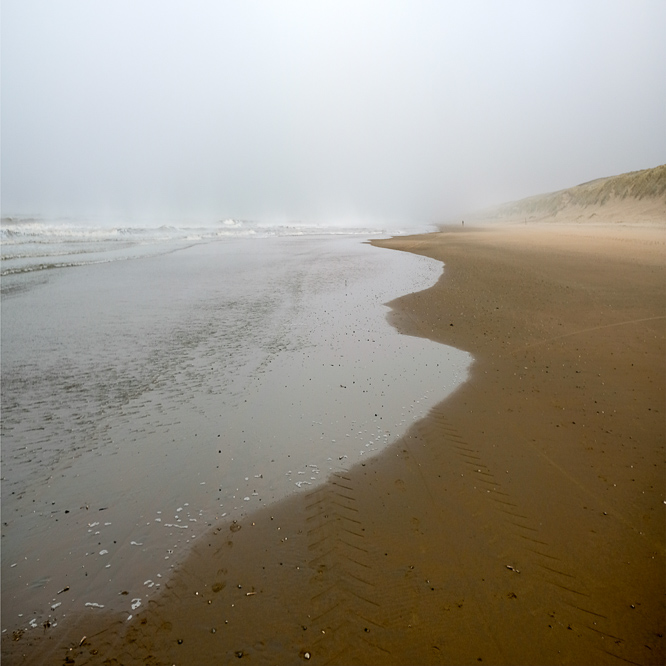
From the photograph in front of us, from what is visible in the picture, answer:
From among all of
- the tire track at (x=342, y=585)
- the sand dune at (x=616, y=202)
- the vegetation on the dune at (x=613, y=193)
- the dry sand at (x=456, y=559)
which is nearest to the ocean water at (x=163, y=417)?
the dry sand at (x=456, y=559)

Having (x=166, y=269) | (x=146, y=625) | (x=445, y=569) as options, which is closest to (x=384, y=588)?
(x=445, y=569)

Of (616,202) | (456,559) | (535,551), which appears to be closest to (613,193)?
(616,202)

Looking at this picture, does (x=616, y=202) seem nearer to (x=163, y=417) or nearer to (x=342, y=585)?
(x=163, y=417)

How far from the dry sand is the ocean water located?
335 mm

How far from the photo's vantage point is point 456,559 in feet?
10.9

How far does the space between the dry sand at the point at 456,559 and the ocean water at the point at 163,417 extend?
13.2 inches

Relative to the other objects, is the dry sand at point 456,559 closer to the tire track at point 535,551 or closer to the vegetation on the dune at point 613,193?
the tire track at point 535,551

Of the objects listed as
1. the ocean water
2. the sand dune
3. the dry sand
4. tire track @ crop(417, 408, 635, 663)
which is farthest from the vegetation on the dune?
tire track @ crop(417, 408, 635, 663)

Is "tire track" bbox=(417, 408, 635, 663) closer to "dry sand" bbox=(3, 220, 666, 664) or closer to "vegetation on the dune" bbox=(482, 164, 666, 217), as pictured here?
"dry sand" bbox=(3, 220, 666, 664)

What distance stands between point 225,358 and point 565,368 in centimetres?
691

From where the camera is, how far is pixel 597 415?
5691 mm

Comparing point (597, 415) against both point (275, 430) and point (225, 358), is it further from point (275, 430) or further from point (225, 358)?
point (225, 358)

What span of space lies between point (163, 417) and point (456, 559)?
4.45m

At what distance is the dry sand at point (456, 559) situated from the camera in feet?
8.68
